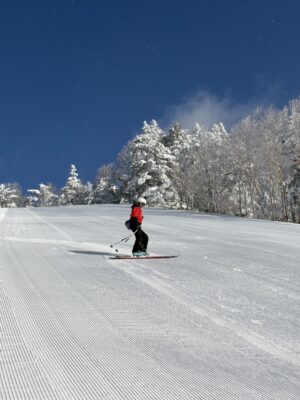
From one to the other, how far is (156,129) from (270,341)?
62750mm

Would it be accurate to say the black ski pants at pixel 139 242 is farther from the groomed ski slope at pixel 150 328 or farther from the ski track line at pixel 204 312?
the ski track line at pixel 204 312

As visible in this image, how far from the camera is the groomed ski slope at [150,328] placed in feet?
12.1

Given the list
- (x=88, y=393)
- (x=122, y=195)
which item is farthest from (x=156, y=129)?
(x=88, y=393)

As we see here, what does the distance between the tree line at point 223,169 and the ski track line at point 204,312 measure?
3231cm

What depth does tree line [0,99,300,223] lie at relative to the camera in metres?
39.7

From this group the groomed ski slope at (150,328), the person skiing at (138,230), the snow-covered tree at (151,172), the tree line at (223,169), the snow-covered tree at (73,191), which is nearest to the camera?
the groomed ski slope at (150,328)

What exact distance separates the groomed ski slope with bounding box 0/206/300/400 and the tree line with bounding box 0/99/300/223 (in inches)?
1208

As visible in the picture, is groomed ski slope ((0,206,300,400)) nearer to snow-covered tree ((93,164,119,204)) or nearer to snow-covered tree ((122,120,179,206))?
snow-covered tree ((122,120,179,206))

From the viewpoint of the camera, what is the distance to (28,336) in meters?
4.89

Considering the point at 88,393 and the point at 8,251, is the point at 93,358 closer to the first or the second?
the point at 88,393

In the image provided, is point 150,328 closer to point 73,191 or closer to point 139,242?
point 139,242

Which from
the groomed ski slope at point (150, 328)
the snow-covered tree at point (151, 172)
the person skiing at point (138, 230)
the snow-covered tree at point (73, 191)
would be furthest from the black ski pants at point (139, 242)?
the snow-covered tree at point (73, 191)

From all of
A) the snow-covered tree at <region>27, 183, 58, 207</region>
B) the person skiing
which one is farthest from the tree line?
the snow-covered tree at <region>27, 183, 58, 207</region>

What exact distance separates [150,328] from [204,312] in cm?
104
